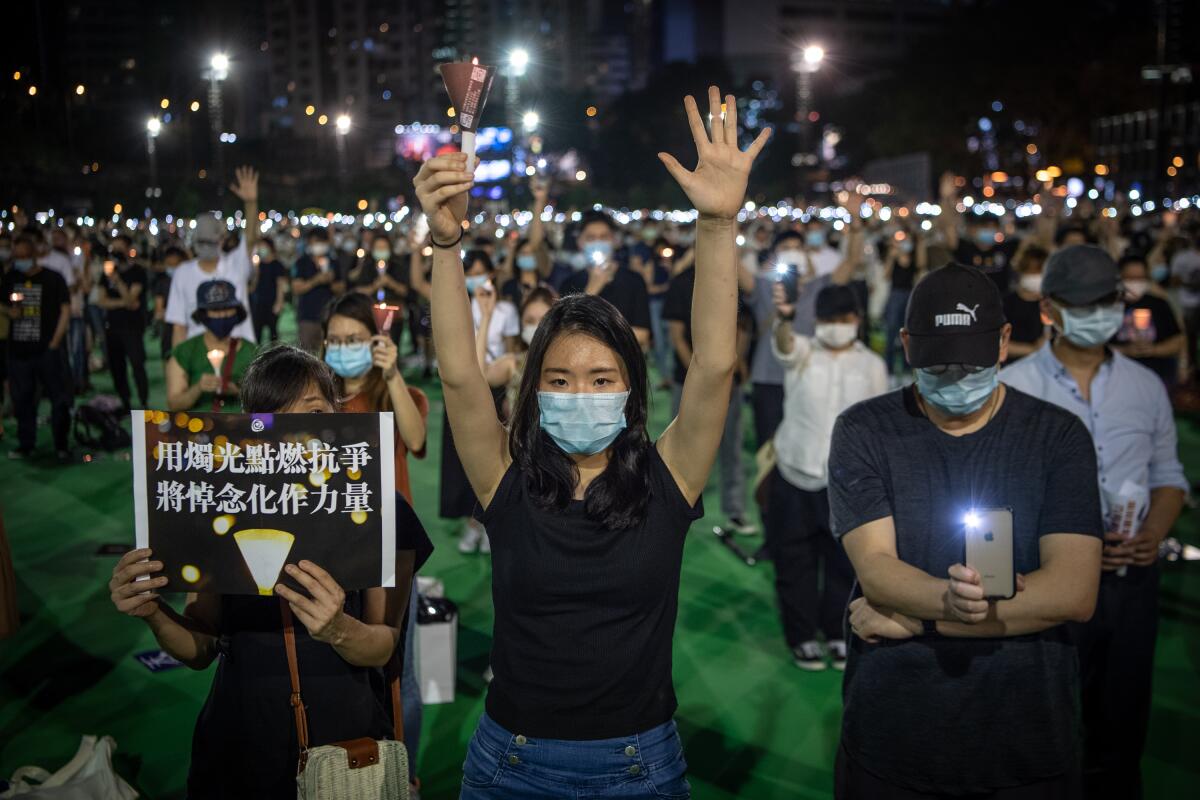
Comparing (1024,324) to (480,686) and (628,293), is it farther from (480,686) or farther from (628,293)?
(480,686)

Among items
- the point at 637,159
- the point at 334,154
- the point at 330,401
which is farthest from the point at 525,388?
the point at 334,154

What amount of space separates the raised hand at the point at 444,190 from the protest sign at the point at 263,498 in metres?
0.52

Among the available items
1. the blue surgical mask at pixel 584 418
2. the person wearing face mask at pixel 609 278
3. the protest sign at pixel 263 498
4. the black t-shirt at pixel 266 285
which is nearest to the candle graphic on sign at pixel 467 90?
the blue surgical mask at pixel 584 418

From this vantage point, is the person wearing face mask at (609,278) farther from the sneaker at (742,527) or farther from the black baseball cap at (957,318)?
the black baseball cap at (957,318)

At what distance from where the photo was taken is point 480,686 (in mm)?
5727

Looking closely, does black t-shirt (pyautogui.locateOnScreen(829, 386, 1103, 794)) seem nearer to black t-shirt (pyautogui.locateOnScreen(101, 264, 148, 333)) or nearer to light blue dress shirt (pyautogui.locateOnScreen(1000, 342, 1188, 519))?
light blue dress shirt (pyautogui.locateOnScreen(1000, 342, 1188, 519))

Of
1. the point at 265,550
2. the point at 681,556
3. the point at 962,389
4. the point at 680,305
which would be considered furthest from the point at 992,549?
the point at 680,305

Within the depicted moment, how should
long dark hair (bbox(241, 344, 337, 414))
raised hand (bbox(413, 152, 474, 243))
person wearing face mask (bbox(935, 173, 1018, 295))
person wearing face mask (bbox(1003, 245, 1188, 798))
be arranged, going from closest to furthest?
raised hand (bbox(413, 152, 474, 243)) → long dark hair (bbox(241, 344, 337, 414)) → person wearing face mask (bbox(1003, 245, 1188, 798)) → person wearing face mask (bbox(935, 173, 1018, 295))

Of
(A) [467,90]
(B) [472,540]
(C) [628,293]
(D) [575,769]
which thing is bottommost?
(B) [472,540]

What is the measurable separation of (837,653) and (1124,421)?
2.64 metres

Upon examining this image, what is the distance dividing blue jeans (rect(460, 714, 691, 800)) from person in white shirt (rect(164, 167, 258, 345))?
6391 millimetres

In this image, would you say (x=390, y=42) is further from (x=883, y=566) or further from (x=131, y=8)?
(x=883, y=566)

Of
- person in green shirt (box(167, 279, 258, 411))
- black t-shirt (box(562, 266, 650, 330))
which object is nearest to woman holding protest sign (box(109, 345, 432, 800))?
person in green shirt (box(167, 279, 258, 411))

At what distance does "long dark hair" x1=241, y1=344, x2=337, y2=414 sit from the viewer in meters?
3.04
